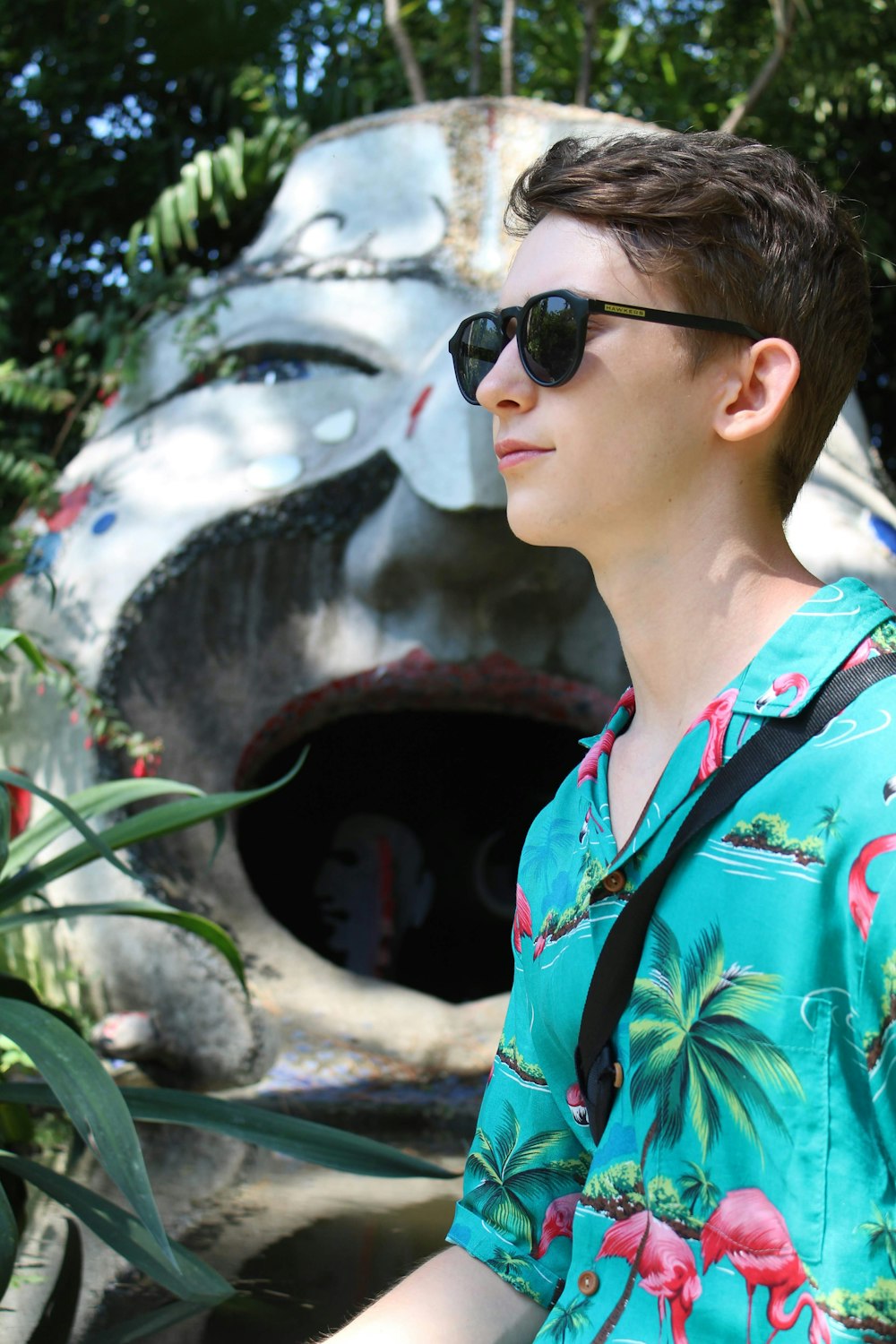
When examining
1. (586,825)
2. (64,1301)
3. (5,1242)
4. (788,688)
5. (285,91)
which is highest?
(285,91)

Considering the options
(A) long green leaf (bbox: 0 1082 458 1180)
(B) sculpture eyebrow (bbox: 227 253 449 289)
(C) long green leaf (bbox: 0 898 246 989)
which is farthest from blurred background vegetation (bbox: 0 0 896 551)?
(A) long green leaf (bbox: 0 1082 458 1180)

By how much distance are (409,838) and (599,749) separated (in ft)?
11.1

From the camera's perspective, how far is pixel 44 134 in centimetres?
504

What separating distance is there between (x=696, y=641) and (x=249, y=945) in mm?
2256

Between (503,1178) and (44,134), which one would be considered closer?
(503,1178)

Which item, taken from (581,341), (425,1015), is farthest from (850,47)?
(581,341)

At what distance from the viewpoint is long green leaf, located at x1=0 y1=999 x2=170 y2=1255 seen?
142cm

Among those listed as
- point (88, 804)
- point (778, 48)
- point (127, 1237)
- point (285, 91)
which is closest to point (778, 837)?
point (127, 1237)

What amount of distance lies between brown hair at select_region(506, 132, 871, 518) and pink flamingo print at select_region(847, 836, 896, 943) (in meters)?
0.30

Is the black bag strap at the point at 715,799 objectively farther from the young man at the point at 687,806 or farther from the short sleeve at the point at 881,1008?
the short sleeve at the point at 881,1008

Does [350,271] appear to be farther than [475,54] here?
No

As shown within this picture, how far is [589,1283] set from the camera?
2.62 ft

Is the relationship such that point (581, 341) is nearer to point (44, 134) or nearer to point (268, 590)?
point (268, 590)

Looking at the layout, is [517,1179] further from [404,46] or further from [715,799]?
[404,46]
